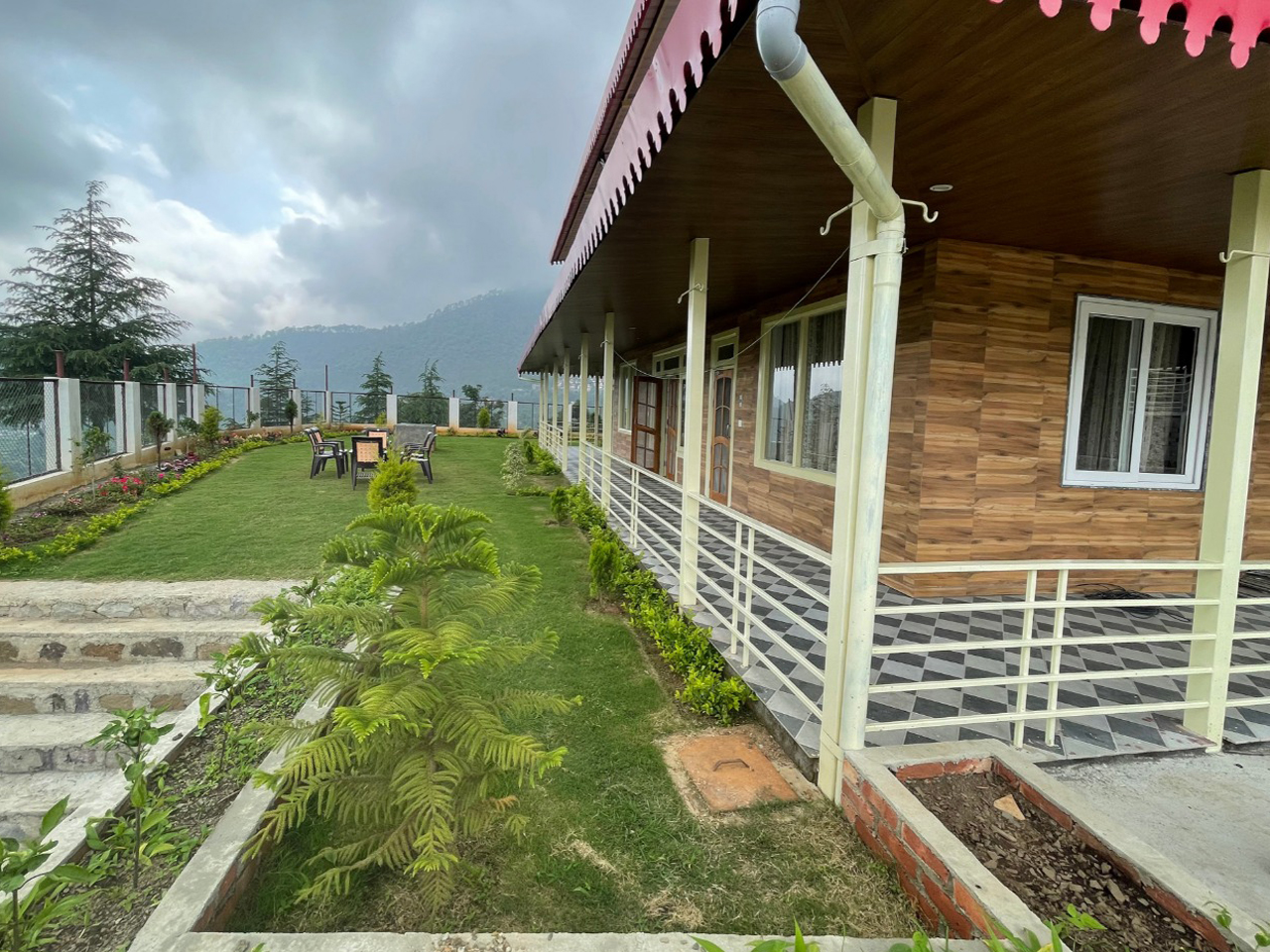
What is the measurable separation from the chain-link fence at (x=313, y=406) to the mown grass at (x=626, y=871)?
2131 cm

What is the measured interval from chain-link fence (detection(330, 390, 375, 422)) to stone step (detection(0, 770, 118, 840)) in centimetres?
2045

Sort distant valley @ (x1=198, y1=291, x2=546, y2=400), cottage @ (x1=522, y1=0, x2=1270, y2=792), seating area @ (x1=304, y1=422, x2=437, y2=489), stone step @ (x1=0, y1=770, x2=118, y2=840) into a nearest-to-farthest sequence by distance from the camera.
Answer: cottage @ (x1=522, y1=0, x2=1270, y2=792) → stone step @ (x1=0, y1=770, x2=118, y2=840) → seating area @ (x1=304, y1=422, x2=437, y2=489) → distant valley @ (x1=198, y1=291, x2=546, y2=400)

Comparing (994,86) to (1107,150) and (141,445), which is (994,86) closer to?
(1107,150)

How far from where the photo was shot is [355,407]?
2425 cm

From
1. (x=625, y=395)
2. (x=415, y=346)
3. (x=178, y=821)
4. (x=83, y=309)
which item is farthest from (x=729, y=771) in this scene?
(x=415, y=346)

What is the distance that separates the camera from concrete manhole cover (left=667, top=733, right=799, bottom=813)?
238cm

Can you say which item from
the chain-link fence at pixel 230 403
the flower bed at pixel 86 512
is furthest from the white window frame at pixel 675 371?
the chain-link fence at pixel 230 403

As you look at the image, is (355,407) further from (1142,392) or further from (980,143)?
(980,143)

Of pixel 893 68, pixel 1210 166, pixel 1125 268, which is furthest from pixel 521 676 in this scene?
pixel 1125 268

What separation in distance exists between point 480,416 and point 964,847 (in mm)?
23304

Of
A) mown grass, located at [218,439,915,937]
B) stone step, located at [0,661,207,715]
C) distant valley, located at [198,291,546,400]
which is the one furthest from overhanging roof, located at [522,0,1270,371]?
distant valley, located at [198,291,546,400]

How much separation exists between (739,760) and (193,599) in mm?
4563

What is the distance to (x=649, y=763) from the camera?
2615mm

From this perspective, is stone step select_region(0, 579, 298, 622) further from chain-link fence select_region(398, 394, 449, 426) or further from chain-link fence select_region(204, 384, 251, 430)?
chain-link fence select_region(398, 394, 449, 426)
